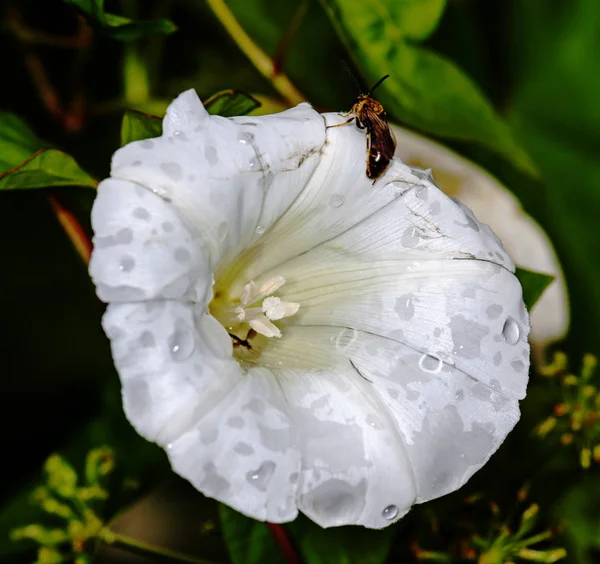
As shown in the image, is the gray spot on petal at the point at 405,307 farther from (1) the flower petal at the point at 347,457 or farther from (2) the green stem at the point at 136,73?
(2) the green stem at the point at 136,73

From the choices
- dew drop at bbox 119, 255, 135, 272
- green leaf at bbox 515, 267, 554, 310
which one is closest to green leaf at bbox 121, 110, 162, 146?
dew drop at bbox 119, 255, 135, 272

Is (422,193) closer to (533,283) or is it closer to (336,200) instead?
(336,200)

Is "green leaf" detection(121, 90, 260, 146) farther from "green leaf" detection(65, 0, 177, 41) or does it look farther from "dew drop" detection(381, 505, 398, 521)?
"dew drop" detection(381, 505, 398, 521)

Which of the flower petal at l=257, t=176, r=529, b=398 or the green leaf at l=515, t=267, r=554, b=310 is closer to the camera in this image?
the flower petal at l=257, t=176, r=529, b=398

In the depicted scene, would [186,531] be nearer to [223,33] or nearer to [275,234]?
[275,234]

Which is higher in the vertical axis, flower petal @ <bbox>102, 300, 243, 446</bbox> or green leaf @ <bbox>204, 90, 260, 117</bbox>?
green leaf @ <bbox>204, 90, 260, 117</bbox>
